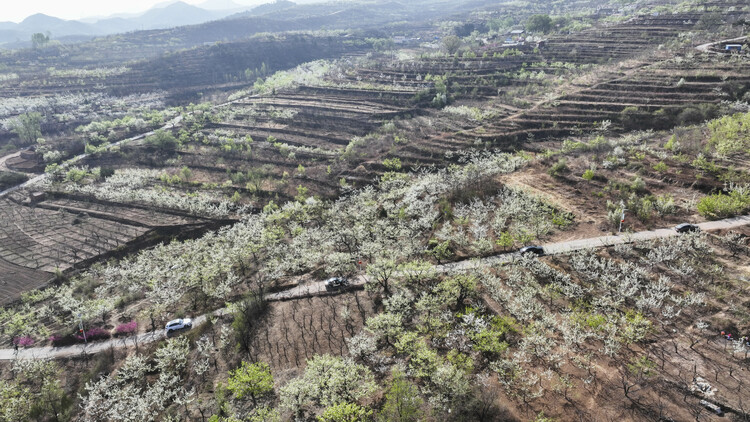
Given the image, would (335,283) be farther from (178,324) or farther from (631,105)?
(631,105)

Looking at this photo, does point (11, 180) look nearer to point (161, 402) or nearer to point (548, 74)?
point (161, 402)

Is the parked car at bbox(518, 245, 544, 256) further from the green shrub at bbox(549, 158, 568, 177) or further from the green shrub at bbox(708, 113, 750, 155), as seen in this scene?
the green shrub at bbox(708, 113, 750, 155)

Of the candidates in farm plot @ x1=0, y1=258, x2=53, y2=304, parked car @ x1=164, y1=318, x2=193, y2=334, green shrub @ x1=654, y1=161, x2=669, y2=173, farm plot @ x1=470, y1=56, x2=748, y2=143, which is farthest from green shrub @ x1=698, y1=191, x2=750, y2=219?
farm plot @ x1=0, y1=258, x2=53, y2=304

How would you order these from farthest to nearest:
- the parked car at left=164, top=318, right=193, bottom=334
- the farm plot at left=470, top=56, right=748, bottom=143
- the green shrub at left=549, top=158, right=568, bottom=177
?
the farm plot at left=470, top=56, right=748, bottom=143, the green shrub at left=549, top=158, right=568, bottom=177, the parked car at left=164, top=318, right=193, bottom=334

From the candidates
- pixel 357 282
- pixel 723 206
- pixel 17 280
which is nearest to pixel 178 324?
pixel 357 282

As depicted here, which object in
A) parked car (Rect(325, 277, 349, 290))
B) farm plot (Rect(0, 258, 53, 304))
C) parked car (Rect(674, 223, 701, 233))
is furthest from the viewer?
farm plot (Rect(0, 258, 53, 304))

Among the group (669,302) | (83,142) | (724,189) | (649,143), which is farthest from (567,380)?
(83,142)
